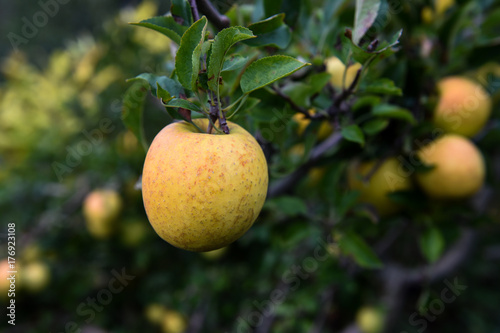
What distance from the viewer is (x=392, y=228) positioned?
128cm

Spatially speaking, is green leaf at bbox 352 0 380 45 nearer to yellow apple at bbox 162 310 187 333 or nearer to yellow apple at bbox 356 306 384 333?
yellow apple at bbox 356 306 384 333

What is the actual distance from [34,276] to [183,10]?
1387 millimetres

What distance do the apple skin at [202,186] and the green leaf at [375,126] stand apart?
0.30 m

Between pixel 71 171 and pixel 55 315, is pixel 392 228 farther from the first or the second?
pixel 55 315

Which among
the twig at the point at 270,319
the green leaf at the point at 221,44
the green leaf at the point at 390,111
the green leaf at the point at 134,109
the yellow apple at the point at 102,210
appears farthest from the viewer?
the yellow apple at the point at 102,210

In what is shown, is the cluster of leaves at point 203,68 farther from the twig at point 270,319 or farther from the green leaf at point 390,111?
the twig at point 270,319

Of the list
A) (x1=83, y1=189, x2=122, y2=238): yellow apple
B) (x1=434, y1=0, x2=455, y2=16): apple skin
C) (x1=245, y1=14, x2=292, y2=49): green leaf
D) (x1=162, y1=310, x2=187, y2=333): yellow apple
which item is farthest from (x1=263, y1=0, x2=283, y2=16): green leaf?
(x1=162, y1=310, x2=187, y2=333): yellow apple

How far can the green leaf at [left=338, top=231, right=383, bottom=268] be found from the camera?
71 centimetres

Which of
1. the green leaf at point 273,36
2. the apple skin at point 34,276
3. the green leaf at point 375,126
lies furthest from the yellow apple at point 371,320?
the apple skin at point 34,276

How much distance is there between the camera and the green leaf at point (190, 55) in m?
0.36

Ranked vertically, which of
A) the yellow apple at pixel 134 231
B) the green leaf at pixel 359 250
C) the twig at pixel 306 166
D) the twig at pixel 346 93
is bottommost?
the yellow apple at pixel 134 231

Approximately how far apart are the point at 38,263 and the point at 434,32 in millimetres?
1595

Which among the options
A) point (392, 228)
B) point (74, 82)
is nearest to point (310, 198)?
point (392, 228)

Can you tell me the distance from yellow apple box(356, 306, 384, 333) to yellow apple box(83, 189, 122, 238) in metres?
0.97
